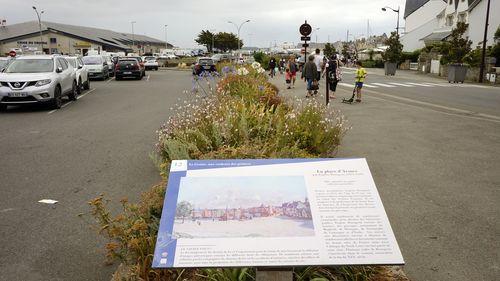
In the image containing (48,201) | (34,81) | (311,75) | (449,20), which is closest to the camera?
(48,201)

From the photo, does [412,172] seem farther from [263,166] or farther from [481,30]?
[481,30]

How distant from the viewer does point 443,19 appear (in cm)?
5734

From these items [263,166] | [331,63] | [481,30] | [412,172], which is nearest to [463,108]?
[331,63]

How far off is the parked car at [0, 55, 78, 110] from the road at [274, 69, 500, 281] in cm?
1029

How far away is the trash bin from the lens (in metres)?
29.6

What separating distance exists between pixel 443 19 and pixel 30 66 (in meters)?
55.2

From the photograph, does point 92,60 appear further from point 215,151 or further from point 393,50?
point 215,151

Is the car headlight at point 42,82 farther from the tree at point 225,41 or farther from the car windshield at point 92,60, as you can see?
the tree at point 225,41

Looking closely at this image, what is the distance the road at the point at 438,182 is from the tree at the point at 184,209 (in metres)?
2.37

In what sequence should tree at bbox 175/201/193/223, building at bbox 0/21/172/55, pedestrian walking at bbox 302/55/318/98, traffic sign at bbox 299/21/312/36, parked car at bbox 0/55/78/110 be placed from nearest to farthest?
tree at bbox 175/201/193/223 → parked car at bbox 0/55/78/110 → traffic sign at bbox 299/21/312/36 → pedestrian walking at bbox 302/55/318/98 → building at bbox 0/21/172/55

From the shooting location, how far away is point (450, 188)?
641cm

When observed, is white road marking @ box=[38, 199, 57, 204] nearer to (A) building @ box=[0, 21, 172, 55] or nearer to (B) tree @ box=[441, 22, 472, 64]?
(B) tree @ box=[441, 22, 472, 64]

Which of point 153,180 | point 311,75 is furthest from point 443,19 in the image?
point 153,180

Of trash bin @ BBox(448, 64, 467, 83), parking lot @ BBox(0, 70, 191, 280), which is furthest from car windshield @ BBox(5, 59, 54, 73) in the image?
trash bin @ BBox(448, 64, 467, 83)
